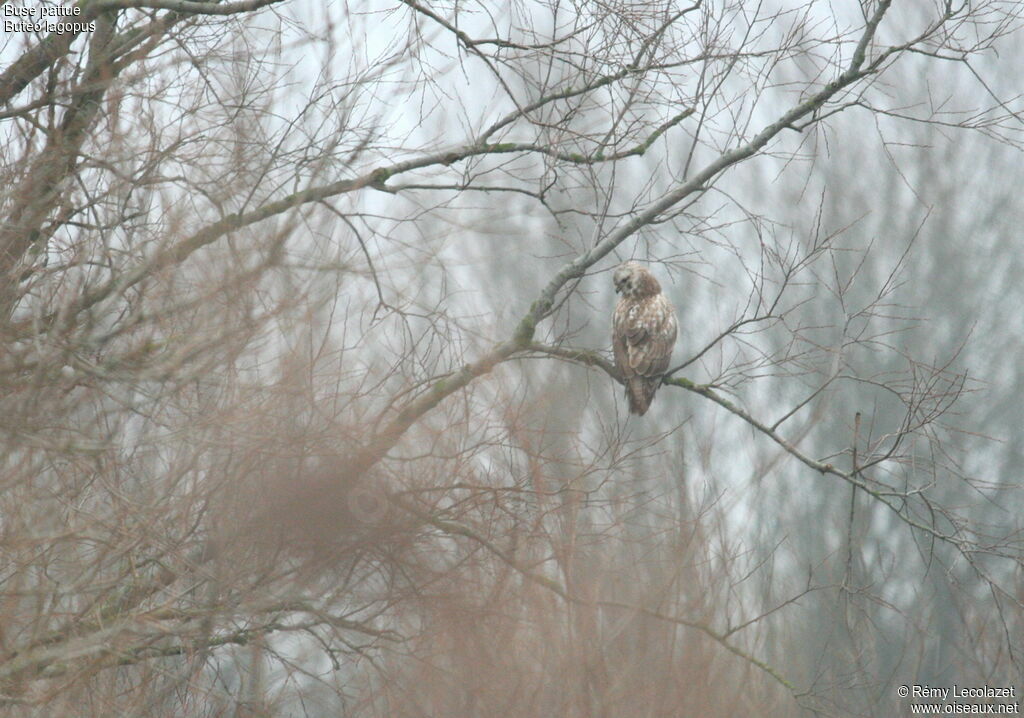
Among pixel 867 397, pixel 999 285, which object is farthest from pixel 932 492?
pixel 999 285

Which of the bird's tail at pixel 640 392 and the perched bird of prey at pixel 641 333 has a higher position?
the perched bird of prey at pixel 641 333

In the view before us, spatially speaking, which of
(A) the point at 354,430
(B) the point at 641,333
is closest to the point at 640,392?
(B) the point at 641,333

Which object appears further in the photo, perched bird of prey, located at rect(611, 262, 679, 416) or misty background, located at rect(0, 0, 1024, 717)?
perched bird of prey, located at rect(611, 262, 679, 416)

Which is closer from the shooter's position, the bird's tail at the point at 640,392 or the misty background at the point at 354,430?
the misty background at the point at 354,430

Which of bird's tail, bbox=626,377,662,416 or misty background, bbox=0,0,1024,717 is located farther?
bird's tail, bbox=626,377,662,416

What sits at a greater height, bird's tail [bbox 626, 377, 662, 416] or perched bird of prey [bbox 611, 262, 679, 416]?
perched bird of prey [bbox 611, 262, 679, 416]

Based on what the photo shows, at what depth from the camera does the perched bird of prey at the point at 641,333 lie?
654 cm

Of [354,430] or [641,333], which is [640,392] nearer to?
[641,333]

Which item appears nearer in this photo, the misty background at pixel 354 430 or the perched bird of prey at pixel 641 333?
the misty background at pixel 354 430

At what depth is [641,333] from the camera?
665 centimetres

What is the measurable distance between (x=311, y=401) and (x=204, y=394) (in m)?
0.41

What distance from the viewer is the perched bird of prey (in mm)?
6535

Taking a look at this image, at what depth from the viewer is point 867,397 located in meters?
16.0

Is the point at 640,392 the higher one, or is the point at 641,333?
the point at 641,333
